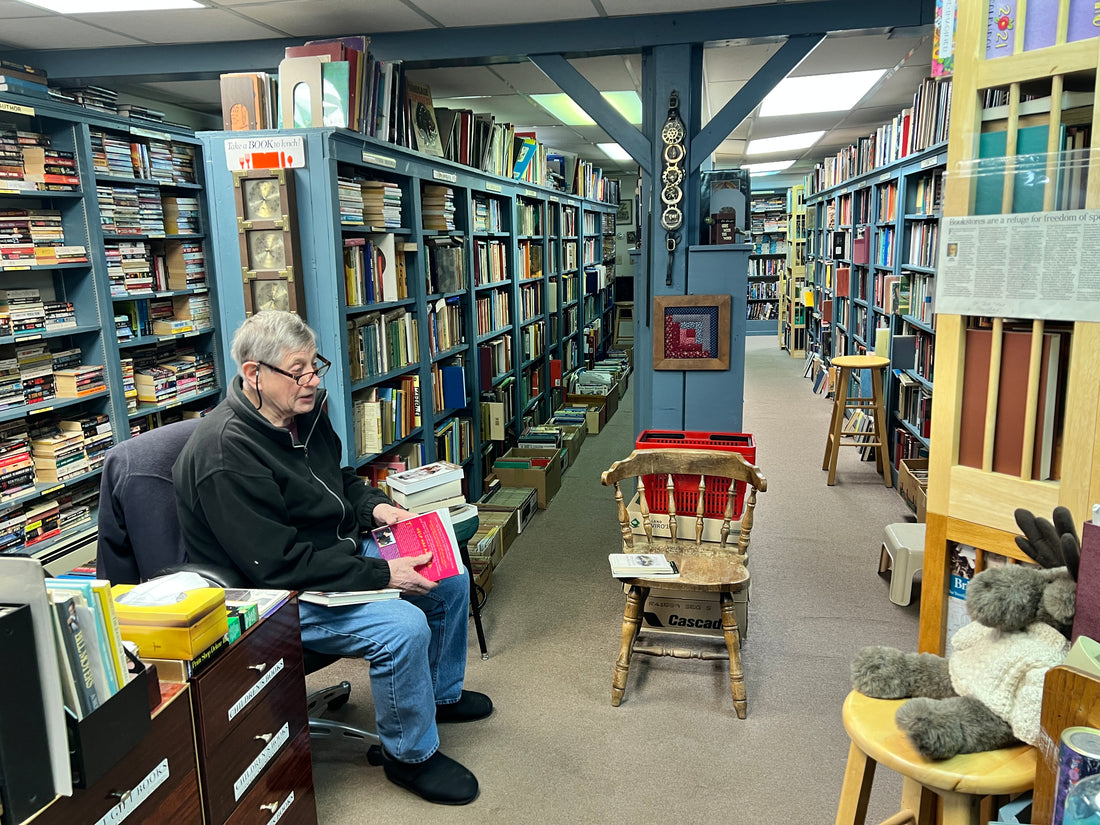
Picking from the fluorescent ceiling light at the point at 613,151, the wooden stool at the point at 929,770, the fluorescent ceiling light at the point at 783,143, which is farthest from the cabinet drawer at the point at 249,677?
the fluorescent ceiling light at the point at 783,143

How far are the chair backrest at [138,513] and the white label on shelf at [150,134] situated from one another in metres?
2.85

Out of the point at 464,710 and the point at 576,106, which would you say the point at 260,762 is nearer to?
the point at 464,710

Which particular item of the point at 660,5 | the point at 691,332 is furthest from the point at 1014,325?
the point at 660,5

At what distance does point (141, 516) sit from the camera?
2152mm

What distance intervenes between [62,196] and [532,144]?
10.6ft

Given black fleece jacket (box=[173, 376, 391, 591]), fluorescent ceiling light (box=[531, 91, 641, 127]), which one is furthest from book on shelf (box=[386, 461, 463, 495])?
fluorescent ceiling light (box=[531, 91, 641, 127])

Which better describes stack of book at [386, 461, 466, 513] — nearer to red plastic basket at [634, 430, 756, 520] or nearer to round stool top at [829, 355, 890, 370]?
red plastic basket at [634, 430, 756, 520]

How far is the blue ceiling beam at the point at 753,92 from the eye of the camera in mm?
3502

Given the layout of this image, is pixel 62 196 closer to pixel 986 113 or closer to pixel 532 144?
pixel 532 144

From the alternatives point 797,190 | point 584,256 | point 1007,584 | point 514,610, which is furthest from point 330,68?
point 797,190

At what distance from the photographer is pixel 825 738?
244 centimetres

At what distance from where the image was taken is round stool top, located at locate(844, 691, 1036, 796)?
3.74ft

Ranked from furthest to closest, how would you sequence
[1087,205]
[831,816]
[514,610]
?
[514,610] < [831,816] < [1087,205]

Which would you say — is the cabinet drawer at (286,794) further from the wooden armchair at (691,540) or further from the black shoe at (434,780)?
the wooden armchair at (691,540)
